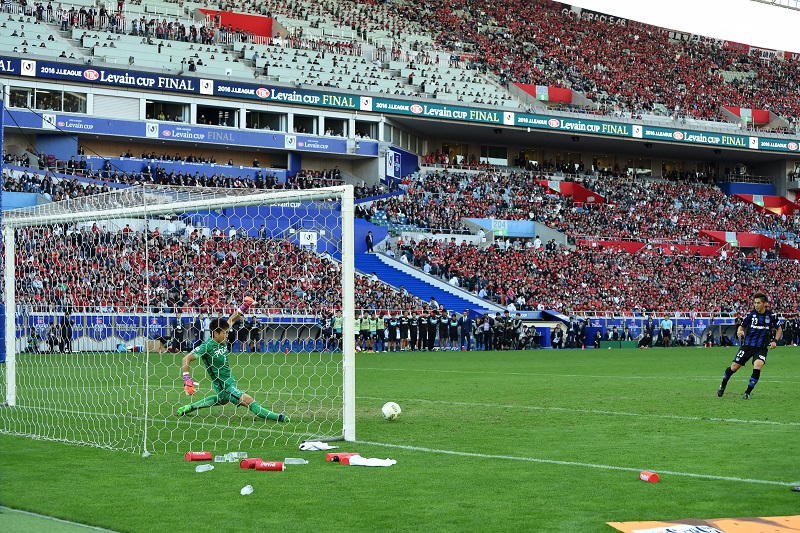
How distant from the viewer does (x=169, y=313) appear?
1834 centimetres

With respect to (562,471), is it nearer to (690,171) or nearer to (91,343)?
(91,343)

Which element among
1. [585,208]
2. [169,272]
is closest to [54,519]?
Result: [169,272]

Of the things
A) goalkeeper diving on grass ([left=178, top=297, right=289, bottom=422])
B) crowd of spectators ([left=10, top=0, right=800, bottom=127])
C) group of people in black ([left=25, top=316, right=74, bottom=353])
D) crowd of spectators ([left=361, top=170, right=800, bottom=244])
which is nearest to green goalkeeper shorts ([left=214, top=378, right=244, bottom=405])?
goalkeeper diving on grass ([left=178, top=297, right=289, bottom=422])

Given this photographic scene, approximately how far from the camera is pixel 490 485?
26.8ft

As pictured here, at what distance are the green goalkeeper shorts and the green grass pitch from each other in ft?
5.26

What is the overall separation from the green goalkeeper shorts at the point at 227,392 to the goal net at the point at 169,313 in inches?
13.5

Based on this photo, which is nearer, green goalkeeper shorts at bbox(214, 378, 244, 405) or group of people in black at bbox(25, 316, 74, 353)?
green goalkeeper shorts at bbox(214, 378, 244, 405)

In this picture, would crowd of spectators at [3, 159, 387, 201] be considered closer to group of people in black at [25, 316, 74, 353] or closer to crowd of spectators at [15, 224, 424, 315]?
crowd of spectators at [15, 224, 424, 315]

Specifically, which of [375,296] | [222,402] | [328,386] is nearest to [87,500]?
[222,402]

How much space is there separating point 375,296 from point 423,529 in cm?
3254

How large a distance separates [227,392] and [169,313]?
631 cm

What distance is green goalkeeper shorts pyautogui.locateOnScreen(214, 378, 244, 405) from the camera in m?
12.4

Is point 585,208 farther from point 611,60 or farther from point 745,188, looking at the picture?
point 745,188

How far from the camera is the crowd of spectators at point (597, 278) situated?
4625cm
